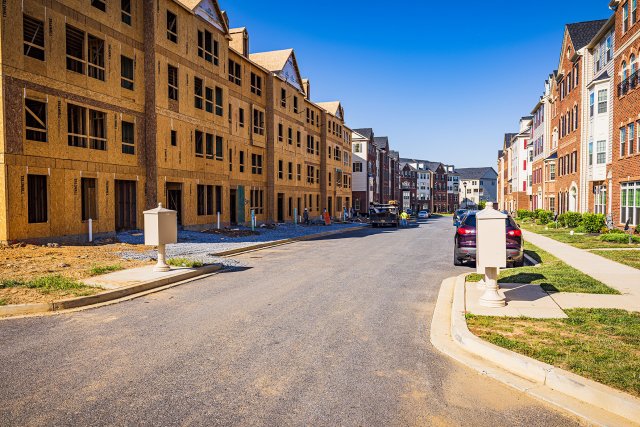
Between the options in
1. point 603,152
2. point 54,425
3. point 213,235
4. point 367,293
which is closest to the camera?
point 54,425

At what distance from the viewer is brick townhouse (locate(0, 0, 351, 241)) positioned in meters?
16.3

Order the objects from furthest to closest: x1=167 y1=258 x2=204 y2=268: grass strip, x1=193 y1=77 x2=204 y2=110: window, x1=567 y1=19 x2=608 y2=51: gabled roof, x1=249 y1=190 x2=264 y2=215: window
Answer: x1=249 y1=190 x2=264 y2=215: window → x1=567 y1=19 x2=608 y2=51: gabled roof → x1=193 y1=77 x2=204 y2=110: window → x1=167 y1=258 x2=204 y2=268: grass strip

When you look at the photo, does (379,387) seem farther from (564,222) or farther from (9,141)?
(564,222)

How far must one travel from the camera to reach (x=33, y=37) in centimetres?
1686

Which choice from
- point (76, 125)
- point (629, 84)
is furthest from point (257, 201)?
point (629, 84)

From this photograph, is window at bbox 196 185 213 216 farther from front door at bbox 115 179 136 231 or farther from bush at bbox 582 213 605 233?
bush at bbox 582 213 605 233

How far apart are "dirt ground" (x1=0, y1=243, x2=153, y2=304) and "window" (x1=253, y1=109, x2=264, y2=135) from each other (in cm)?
1875

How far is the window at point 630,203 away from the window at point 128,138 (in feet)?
83.6

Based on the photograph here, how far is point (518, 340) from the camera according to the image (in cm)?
561

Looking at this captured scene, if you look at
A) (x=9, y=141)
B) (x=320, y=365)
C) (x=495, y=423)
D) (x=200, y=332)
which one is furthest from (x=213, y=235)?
(x=495, y=423)

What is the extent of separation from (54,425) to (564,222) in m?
33.3

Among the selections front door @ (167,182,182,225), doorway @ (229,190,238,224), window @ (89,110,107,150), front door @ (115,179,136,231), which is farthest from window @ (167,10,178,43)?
doorway @ (229,190,238,224)

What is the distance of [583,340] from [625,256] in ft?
35.8

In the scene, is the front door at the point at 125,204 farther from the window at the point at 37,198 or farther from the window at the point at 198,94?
the window at the point at 198,94
